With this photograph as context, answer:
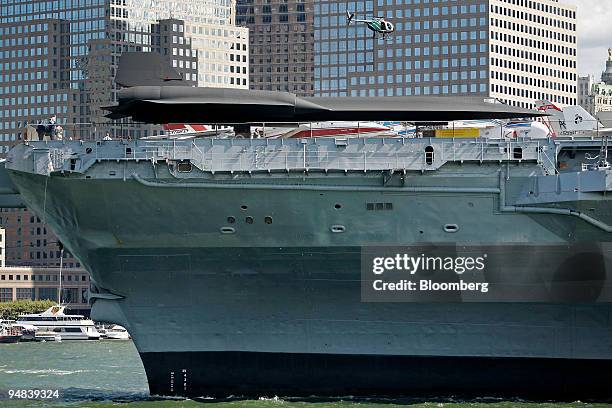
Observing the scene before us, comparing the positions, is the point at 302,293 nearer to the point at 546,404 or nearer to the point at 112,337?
the point at 546,404

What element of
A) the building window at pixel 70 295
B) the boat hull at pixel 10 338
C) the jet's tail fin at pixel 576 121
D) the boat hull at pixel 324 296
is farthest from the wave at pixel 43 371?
the building window at pixel 70 295

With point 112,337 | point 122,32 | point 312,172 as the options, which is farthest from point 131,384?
point 122,32

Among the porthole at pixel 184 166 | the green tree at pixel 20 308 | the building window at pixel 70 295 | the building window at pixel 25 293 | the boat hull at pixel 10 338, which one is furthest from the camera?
the building window at pixel 70 295

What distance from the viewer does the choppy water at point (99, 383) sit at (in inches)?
1539

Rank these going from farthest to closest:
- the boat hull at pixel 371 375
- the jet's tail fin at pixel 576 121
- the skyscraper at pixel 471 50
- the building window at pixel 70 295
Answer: the skyscraper at pixel 471 50
the building window at pixel 70 295
the jet's tail fin at pixel 576 121
the boat hull at pixel 371 375

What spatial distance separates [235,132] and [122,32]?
519 ft

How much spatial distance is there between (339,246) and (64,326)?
7954 centimetres

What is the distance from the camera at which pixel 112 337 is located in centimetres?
11600

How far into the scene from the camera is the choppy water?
39.1 metres

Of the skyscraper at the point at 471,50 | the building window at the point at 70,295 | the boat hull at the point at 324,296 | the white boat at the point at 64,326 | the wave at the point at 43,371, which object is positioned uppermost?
the skyscraper at the point at 471,50

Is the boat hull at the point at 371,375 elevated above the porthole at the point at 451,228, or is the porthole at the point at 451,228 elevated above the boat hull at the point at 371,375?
the porthole at the point at 451,228

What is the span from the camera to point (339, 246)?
39.4 m

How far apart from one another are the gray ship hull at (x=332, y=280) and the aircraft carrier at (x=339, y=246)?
0.04 m

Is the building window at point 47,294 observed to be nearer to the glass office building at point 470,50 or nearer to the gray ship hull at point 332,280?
the glass office building at point 470,50
